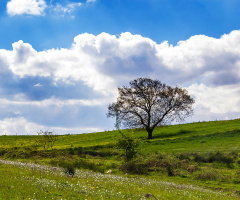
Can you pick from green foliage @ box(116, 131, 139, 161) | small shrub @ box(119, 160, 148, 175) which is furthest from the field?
green foliage @ box(116, 131, 139, 161)

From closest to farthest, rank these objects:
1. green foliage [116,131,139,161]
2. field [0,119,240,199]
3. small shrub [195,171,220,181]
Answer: field [0,119,240,199], small shrub [195,171,220,181], green foliage [116,131,139,161]

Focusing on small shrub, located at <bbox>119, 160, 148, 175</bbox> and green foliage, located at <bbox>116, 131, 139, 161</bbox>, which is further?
green foliage, located at <bbox>116, 131, 139, 161</bbox>

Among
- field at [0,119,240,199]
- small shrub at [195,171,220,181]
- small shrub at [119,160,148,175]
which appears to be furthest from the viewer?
small shrub at [119,160,148,175]

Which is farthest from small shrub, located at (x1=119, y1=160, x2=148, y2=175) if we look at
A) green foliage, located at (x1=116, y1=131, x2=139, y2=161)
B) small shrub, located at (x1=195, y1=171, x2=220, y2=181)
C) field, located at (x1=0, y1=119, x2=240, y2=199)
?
small shrub, located at (x1=195, y1=171, x2=220, y2=181)

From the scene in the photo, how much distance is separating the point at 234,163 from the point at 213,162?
2860 mm

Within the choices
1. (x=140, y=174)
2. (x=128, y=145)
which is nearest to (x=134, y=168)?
(x=140, y=174)

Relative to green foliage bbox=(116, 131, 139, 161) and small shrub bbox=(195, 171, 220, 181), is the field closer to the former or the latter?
small shrub bbox=(195, 171, 220, 181)

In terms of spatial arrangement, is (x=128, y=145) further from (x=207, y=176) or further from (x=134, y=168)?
(x=207, y=176)

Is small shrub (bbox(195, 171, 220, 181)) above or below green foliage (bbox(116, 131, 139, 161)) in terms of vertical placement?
below

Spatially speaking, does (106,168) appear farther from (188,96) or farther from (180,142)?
(188,96)

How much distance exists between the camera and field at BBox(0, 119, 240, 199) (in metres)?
12.8

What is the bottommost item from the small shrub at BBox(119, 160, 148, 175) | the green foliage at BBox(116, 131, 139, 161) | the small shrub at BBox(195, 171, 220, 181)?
the small shrub at BBox(195, 171, 220, 181)

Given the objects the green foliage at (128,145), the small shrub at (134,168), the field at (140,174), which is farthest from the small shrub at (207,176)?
the green foliage at (128,145)

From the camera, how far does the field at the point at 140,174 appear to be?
12844 millimetres
